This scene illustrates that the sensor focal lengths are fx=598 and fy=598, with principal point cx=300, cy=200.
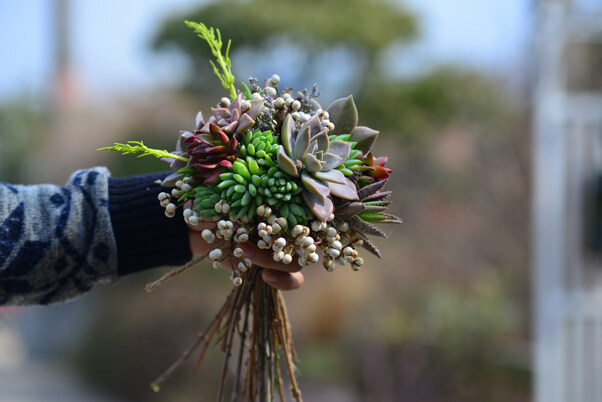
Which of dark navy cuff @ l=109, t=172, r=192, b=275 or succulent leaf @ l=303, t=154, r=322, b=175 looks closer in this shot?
succulent leaf @ l=303, t=154, r=322, b=175

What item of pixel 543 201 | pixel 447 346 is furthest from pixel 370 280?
pixel 543 201

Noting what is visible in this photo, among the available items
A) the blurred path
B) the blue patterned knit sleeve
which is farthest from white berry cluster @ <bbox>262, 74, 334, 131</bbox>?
the blurred path

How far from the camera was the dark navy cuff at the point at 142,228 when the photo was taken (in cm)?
122

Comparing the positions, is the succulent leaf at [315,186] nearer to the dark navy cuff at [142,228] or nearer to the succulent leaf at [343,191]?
the succulent leaf at [343,191]

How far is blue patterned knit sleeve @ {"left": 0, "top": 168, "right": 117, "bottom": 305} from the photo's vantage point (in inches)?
45.0

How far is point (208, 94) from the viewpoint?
16.1 ft

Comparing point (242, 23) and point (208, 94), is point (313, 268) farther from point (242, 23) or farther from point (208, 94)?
point (242, 23)

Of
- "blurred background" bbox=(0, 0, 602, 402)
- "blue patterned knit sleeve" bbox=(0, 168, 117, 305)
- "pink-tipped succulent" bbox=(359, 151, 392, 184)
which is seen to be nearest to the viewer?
"pink-tipped succulent" bbox=(359, 151, 392, 184)

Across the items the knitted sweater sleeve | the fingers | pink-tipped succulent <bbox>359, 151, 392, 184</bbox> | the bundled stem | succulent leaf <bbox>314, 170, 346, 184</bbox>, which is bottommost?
the bundled stem

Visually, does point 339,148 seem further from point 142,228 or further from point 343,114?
point 142,228

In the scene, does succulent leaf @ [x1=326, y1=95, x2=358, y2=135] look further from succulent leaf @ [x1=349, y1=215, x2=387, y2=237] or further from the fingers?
the fingers

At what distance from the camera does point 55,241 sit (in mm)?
1168

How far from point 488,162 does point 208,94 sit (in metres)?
2.62

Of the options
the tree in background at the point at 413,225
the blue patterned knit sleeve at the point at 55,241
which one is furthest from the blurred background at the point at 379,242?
the blue patterned knit sleeve at the point at 55,241
